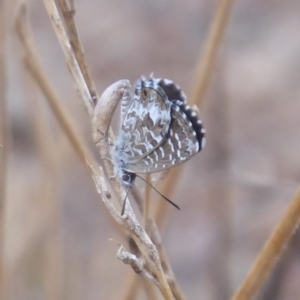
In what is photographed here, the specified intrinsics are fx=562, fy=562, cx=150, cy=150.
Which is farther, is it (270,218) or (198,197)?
(198,197)

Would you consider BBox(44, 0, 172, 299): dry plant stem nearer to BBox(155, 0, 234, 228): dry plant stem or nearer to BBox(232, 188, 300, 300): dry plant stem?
BBox(232, 188, 300, 300): dry plant stem

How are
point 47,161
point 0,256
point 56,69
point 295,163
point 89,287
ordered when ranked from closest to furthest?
point 0,256
point 47,161
point 89,287
point 295,163
point 56,69

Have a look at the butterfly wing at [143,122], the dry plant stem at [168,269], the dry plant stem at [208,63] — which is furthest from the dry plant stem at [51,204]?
the dry plant stem at [168,269]

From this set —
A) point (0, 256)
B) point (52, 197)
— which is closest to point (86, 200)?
point (52, 197)

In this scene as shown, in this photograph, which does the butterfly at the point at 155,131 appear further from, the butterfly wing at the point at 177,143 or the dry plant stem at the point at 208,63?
the dry plant stem at the point at 208,63

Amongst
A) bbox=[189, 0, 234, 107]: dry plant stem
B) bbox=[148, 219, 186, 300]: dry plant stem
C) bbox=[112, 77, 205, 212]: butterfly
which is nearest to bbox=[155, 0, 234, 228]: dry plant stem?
bbox=[189, 0, 234, 107]: dry plant stem

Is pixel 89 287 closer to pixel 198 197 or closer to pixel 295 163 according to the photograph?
pixel 198 197
